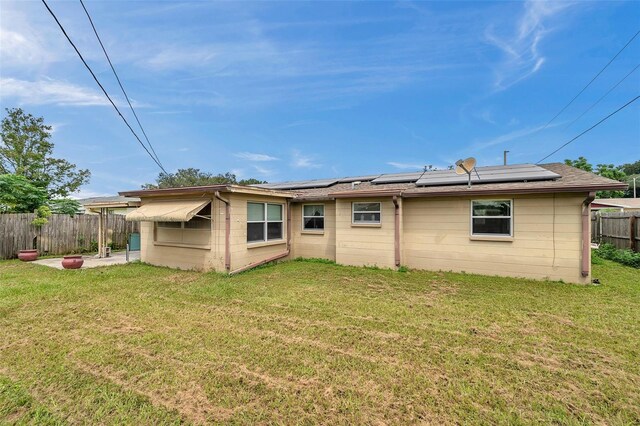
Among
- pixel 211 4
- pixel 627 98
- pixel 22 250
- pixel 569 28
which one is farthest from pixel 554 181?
pixel 22 250

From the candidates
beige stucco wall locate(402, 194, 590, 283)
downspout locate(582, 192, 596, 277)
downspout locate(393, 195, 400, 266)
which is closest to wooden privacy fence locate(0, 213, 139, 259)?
downspout locate(393, 195, 400, 266)

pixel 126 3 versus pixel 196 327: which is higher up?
pixel 126 3

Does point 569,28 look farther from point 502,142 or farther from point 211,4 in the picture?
point 211,4

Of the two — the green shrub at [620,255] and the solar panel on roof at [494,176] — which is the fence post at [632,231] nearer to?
the green shrub at [620,255]

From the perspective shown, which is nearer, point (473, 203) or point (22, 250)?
point (473, 203)

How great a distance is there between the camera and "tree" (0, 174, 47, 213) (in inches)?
535

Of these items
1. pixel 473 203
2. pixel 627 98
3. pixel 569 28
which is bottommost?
pixel 473 203

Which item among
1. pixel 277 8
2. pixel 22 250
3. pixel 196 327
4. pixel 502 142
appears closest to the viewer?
pixel 196 327

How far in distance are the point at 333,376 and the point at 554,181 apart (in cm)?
928

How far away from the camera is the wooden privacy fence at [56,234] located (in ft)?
40.3

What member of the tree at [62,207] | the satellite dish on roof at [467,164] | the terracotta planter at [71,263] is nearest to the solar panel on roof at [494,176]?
the satellite dish on roof at [467,164]

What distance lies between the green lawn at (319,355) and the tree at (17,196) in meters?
10.6

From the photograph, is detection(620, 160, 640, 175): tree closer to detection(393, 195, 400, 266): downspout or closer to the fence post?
the fence post

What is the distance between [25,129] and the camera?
2353cm
